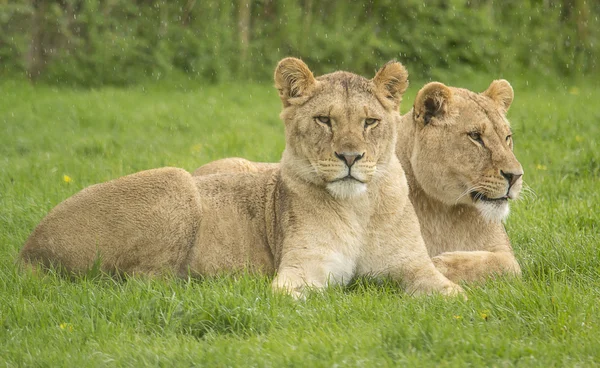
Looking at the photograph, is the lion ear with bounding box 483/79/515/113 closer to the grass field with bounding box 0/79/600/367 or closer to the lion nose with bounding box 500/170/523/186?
the lion nose with bounding box 500/170/523/186

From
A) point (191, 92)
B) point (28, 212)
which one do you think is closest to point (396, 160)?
point (28, 212)

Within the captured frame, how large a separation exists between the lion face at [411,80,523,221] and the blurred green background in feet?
28.8

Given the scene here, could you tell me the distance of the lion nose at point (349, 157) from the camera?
514 centimetres

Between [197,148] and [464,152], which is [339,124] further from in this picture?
[197,148]

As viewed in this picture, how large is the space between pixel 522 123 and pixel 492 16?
4807mm

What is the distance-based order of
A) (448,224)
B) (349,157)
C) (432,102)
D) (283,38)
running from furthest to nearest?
(283,38) < (448,224) < (432,102) < (349,157)

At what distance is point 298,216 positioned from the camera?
18.0 feet

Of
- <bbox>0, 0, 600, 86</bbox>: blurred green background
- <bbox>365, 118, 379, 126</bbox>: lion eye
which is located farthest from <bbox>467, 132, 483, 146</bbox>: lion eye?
<bbox>0, 0, 600, 86</bbox>: blurred green background

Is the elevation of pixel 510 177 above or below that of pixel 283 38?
above

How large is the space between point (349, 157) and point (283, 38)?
9.80m

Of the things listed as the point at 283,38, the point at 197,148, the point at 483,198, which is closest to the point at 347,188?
the point at 483,198

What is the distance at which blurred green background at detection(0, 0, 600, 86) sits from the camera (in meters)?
14.0

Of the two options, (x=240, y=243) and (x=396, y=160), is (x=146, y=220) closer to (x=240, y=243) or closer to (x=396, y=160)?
(x=240, y=243)

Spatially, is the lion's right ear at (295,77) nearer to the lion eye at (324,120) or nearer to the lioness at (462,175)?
the lion eye at (324,120)
